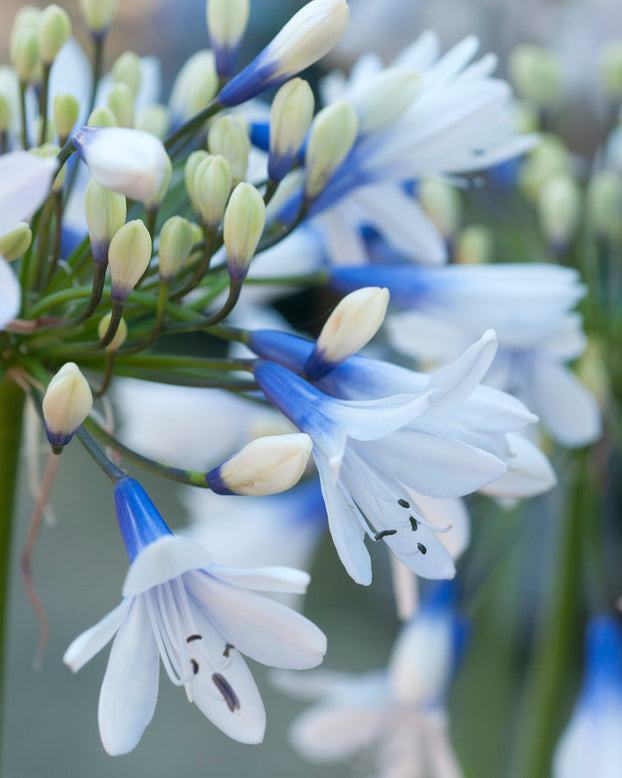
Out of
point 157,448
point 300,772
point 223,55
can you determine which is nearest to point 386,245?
point 157,448

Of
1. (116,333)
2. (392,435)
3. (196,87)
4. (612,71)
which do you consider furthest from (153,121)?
(612,71)

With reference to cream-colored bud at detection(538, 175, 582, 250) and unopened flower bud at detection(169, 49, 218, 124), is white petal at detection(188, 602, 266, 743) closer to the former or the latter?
unopened flower bud at detection(169, 49, 218, 124)

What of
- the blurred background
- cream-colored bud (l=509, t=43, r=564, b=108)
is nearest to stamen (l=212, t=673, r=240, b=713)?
cream-colored bud (l=509, t=43, r=564, b=108)

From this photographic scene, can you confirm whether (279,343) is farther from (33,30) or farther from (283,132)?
(33,30)

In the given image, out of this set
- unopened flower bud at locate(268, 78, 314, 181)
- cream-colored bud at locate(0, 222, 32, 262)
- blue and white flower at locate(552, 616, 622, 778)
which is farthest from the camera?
blue and white flower at locate(552, 616, 622, 778)

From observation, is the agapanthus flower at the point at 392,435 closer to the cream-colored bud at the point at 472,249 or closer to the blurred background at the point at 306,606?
the cream-colored bud at the point at 472,249

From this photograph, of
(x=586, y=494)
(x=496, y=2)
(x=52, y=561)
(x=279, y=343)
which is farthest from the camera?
(x=52, y=561)

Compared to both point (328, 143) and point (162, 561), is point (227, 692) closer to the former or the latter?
point (162, 561)

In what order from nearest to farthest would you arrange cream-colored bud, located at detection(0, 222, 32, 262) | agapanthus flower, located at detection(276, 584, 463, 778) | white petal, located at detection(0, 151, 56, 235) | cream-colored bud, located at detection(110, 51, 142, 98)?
white petal, located at detection(0, 151, 56, 235), cream-colored bud, located at detection(0, 222, 32, 262), cream-colored bud, located at detection(110, 51, 142, 98), agapanthus flower, located at detection(276, 584, 463, 778)

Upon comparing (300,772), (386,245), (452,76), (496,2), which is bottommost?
(300,772)
